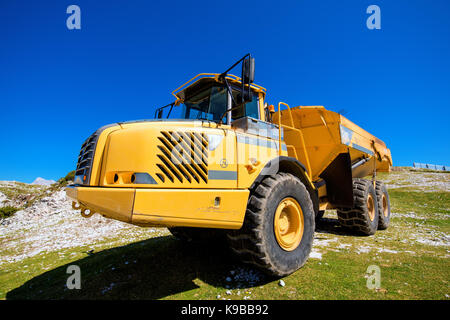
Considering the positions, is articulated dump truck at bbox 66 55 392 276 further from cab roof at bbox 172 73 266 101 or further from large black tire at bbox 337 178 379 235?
large black tire at bbox 337 178 379 235

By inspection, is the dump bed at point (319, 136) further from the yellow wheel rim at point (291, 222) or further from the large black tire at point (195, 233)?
the large black tire at point (195, 233)

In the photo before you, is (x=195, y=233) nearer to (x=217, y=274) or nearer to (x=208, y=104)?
(x=217, y=274)

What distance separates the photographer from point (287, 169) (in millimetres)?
3656

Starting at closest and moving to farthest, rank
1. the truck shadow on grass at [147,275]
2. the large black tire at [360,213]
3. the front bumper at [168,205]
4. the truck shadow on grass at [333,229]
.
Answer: the front bumper at [168,205], the truck shadow on grass at [147,275], the large black tire at [360,213], the truck shadow on grass at [333,229]

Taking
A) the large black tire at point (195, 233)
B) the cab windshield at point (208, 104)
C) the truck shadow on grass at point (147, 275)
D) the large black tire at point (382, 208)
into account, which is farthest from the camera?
the large black tire at point (382, 208)

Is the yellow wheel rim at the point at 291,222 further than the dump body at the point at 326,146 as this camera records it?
No

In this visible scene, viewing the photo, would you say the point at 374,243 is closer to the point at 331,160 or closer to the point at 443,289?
the point at 331,160

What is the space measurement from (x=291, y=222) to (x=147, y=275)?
2210mm

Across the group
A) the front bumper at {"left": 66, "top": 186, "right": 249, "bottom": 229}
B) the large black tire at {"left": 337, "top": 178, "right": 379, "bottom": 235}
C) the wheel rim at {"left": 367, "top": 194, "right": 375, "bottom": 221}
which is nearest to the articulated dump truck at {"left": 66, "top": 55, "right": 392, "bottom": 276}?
the front bumper at {"left": 66, "top": 186, "right": 249, "bottom": 229}

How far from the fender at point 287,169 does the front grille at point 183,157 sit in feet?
2.50

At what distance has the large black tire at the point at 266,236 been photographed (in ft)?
8.79

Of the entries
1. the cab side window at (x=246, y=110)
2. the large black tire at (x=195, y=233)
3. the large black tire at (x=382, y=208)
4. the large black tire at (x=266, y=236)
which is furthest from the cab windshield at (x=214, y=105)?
the large black tire at (x=382, y=208)

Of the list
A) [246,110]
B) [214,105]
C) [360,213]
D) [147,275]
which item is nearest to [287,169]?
[246,110]
